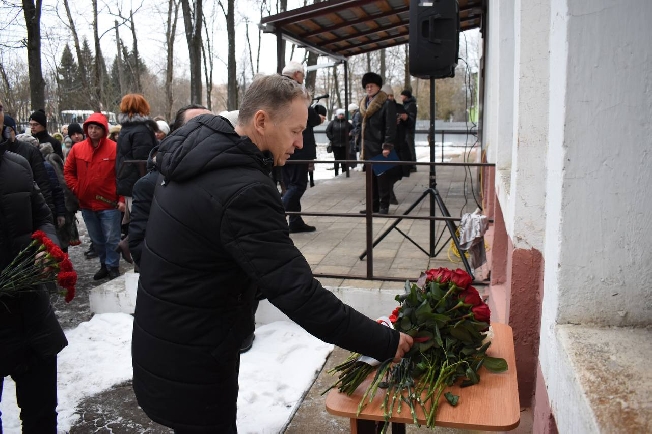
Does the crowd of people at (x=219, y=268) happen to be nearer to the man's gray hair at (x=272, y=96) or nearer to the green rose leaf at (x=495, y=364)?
the man's gray hair at (x=272, y=96)

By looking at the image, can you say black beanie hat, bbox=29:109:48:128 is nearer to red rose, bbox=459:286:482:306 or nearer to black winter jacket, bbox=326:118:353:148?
black winter jacket, bbox=326:118:353:148

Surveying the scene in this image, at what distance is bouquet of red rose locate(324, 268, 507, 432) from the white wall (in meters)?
0.33

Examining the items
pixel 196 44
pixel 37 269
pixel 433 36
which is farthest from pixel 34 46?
pixel 37 269

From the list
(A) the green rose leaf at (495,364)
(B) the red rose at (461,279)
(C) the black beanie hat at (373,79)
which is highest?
(C) the black beanie hat at (373,79)

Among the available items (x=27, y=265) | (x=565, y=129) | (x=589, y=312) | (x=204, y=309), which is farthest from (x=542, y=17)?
(x=27, y=265)

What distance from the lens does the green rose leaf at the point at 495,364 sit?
1998 millimetres

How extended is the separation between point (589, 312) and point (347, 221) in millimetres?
5860

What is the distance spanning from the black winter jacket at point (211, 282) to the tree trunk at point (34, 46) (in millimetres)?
10856

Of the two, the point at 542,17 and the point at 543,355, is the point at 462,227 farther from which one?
the point at 543,355

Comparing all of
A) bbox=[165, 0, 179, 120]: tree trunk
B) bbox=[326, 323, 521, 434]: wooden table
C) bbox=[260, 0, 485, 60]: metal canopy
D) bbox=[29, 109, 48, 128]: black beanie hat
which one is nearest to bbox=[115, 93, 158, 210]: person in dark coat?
bbox=[29, 109, 48, 128]: black beanie hat

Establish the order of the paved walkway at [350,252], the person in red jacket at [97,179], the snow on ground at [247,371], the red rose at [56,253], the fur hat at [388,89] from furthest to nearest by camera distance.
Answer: the fur hat at [388,89] < the person in red jacket at [97,179] < the snow on ground at [247,371] < the paved walkway at [350,252] < the red rose at [56,253]

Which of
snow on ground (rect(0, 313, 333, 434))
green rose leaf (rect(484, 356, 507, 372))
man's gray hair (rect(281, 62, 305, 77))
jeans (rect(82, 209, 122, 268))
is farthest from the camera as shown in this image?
jeans (rect(82, 209, 122, 268))

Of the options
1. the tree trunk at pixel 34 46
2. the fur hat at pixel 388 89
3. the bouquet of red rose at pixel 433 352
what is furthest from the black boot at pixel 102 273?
the tree trunk at pixel 34 46

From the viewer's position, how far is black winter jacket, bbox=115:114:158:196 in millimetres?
5859
